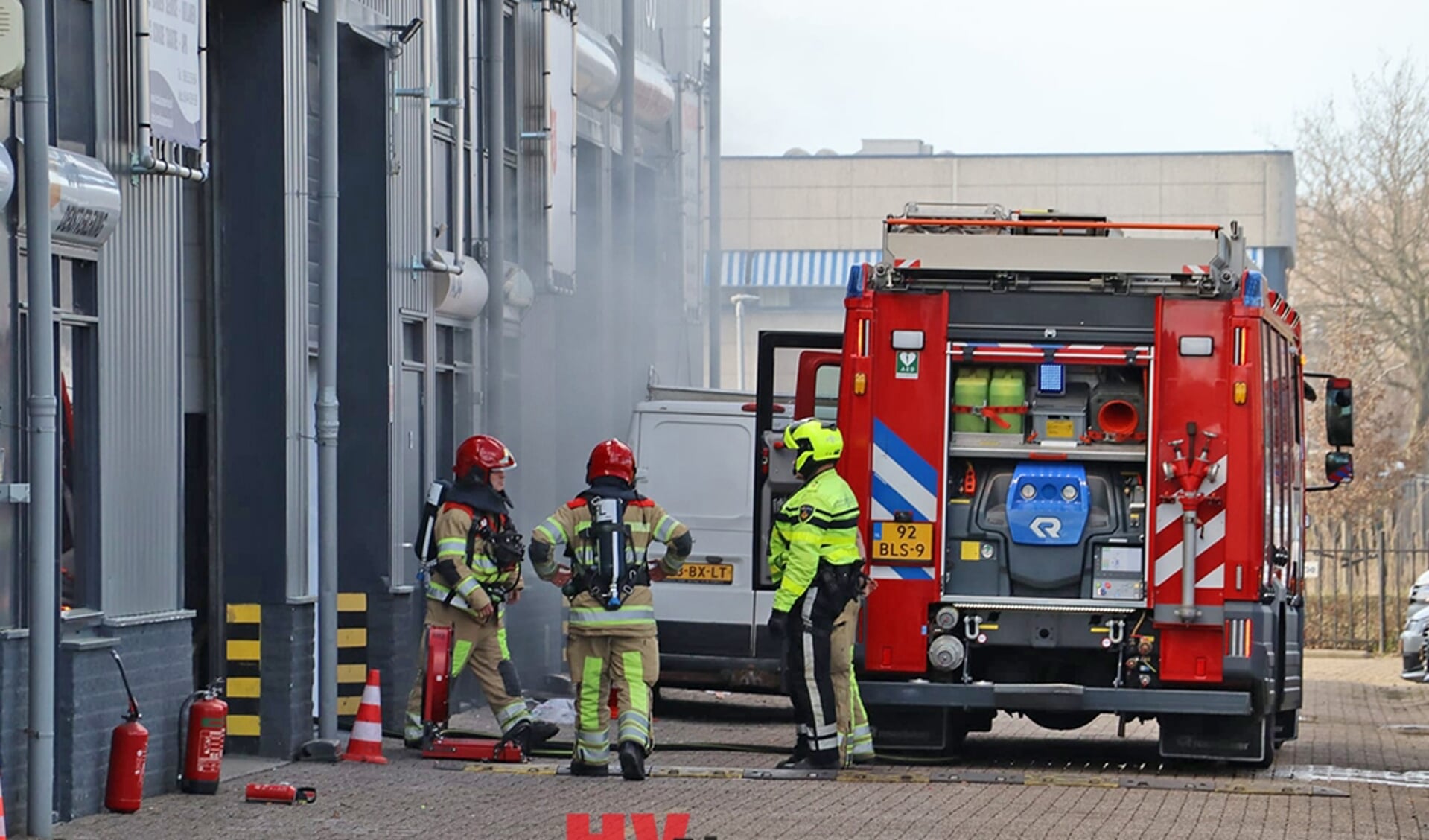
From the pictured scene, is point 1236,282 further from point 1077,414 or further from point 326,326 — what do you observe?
point 326,326

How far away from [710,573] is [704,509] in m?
0.46

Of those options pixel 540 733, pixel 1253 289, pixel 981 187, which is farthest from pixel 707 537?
pixel 981 187

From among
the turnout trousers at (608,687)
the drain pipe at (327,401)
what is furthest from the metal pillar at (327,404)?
the turnout trousers at (608,687)

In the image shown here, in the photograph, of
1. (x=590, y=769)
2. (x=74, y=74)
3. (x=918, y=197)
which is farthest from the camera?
(x=918, y=197)

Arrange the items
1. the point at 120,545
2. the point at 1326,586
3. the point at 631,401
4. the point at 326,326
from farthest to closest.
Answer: the point at 1326,586 < the point at 631,401 < the point at 326,326 < the point at 120,545

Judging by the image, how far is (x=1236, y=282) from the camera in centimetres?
1296

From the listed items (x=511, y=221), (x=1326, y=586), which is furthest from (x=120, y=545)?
(x=1326, y=586)

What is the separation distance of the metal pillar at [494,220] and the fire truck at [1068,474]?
5.75 metres

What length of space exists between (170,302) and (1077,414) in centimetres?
492

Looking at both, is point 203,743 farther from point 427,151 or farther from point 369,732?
point 427,151

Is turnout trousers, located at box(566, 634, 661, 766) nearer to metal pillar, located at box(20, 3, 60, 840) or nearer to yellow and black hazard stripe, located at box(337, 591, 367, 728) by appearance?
yellow and black hazard stripe, located at box(337, 591, 367, 728)

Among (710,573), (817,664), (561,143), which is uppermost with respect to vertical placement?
(561,143)

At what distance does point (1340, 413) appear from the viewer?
14.9 meters

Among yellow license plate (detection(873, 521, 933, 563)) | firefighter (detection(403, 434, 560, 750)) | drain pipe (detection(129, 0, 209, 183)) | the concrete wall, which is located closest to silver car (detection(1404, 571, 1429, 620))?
yellow license plate (detection(873, 521, 933, 563))
